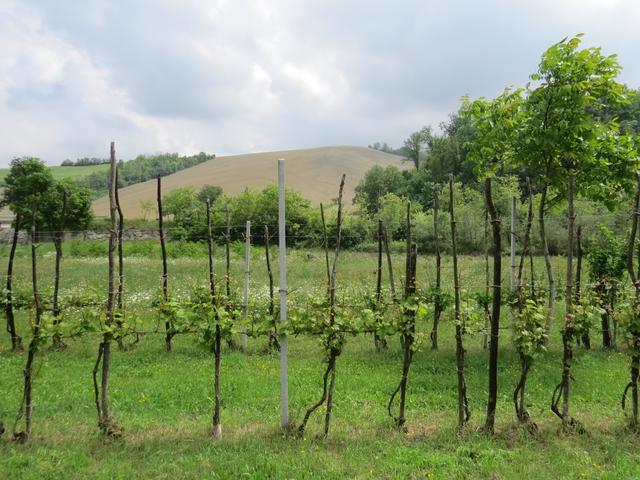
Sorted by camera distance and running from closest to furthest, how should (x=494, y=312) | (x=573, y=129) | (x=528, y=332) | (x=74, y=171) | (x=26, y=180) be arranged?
(x=528, y=332) < (x=494, y=312) < (x=573, y=129) < (x=26, y=180) < (x=74, y=171)

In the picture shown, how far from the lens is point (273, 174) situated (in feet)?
221

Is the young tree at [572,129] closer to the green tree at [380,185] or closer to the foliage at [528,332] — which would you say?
the foliage at [528,332]

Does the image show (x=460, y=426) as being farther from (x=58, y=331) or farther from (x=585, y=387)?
(x=58, y=331)

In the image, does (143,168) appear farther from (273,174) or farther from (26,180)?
(26,180)

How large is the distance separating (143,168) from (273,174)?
4099 centimetres

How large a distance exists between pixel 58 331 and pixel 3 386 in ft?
11.5

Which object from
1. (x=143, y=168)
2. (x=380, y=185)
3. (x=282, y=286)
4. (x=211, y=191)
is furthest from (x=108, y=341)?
(x=143, y=168)

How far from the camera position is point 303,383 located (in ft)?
24.6

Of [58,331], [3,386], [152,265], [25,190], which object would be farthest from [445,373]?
[25,190]

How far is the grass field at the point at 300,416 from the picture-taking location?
14.8 ft

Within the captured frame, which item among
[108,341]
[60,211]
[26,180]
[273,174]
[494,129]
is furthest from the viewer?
[273,174]

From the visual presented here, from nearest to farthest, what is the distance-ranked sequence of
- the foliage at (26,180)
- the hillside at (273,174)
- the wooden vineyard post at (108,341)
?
the wooden vineyard post at (108,341) → the foliage at (26,180) → the hillside at (273,174)

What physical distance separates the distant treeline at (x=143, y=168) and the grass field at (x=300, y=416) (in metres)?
74.7

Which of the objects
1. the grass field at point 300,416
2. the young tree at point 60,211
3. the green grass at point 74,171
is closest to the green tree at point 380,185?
the young tree at point 60,211
